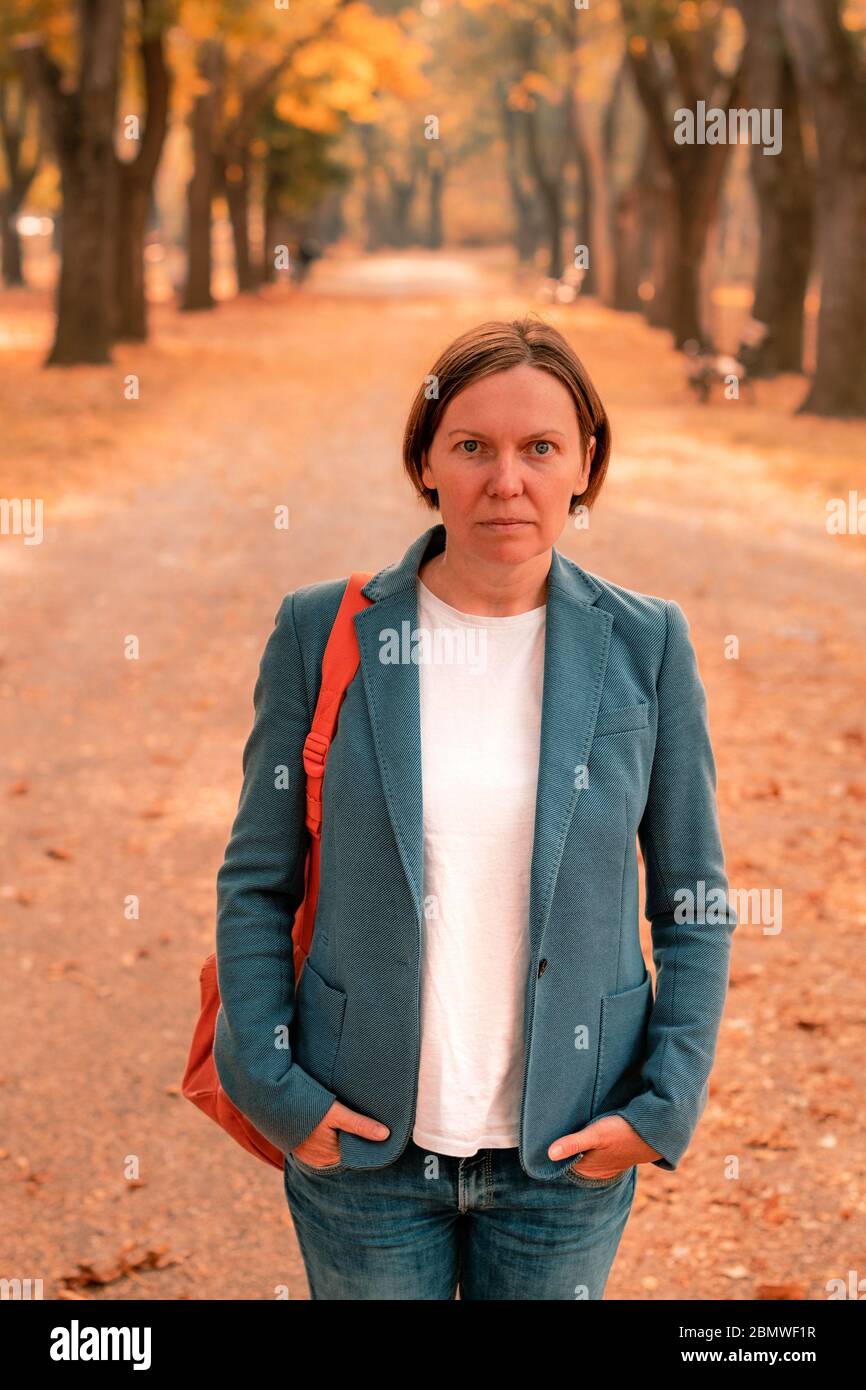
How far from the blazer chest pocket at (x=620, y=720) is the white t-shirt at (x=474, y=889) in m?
0.09

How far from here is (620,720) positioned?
7.36ft

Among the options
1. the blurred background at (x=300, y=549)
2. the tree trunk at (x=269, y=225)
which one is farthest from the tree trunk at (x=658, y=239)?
the tree trunk at (x=269, y=225)

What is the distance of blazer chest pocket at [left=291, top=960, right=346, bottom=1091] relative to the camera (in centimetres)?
227

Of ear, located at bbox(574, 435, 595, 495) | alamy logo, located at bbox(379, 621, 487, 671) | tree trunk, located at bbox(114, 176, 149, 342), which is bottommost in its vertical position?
alamy logo, located at bbox(379, 621, 487, 671)

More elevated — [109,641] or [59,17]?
[59,17]

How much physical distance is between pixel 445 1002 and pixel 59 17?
77.9 ft

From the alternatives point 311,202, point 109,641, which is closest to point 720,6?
point 109,641

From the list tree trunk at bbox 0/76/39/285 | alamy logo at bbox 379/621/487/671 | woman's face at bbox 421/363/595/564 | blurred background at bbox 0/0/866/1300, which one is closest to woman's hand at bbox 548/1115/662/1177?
alamy logo at bbox 379/621/487/671

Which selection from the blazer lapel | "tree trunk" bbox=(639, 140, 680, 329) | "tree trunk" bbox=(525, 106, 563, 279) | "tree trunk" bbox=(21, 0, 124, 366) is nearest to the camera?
the blazer lapel

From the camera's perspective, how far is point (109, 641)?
8.98 meters

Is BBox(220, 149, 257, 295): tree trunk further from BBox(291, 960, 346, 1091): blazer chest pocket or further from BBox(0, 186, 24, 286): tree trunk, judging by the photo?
BBox(291, 960, 346, 1091): blazer chest pocket
